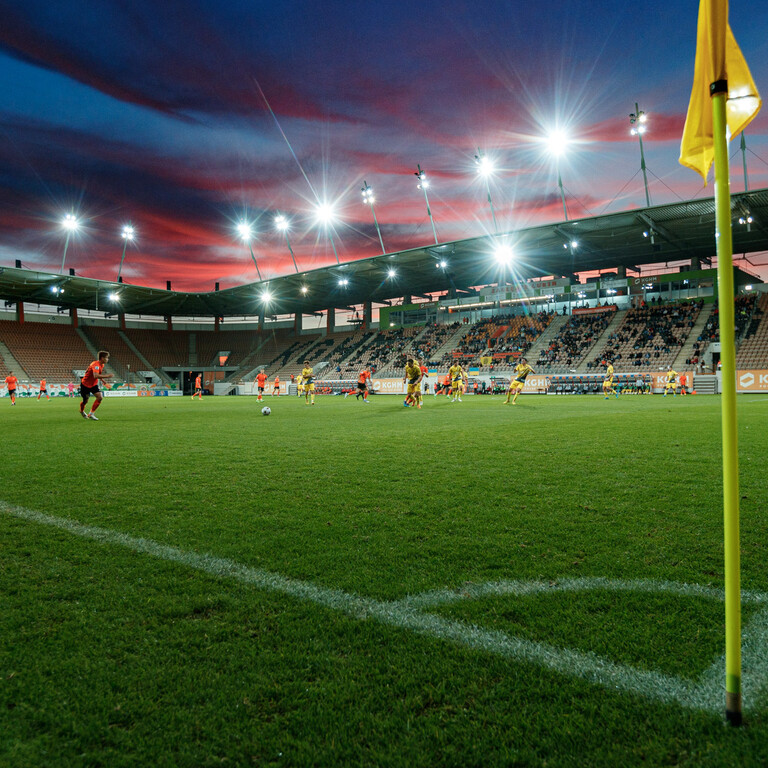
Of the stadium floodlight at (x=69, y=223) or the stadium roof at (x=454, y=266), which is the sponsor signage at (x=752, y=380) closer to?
the stadium roof at (x=454, y=266)

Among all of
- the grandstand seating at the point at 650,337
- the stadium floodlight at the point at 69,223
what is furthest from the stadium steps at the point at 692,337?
the stadium floodlight at the point at 69,223

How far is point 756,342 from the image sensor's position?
3359 centimetres

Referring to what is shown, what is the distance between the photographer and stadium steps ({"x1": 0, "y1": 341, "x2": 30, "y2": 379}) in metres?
48.6

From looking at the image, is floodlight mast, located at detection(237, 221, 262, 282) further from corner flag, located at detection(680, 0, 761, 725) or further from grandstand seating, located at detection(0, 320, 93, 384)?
corner flag, located at detection(680, 0, 761, 725)

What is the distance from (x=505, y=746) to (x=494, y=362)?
4301 cm

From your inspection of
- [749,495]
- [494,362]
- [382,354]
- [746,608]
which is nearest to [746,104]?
[746,608]

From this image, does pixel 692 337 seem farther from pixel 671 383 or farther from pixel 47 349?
pixel 47 349

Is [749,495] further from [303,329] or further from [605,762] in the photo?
[303,329]

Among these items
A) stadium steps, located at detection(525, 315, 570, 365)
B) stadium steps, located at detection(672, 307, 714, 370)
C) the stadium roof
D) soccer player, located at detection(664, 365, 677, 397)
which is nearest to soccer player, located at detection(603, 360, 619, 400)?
soccer player, located at detection(664, 365, 677, 397)

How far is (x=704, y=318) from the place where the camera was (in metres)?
38.0

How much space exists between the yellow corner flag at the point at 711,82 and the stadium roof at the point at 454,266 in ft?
111

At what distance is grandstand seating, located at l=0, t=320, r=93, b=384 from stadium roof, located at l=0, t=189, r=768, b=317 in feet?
9.94

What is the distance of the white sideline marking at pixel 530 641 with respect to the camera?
1817 millimetres

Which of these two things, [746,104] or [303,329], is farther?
[303,329]
